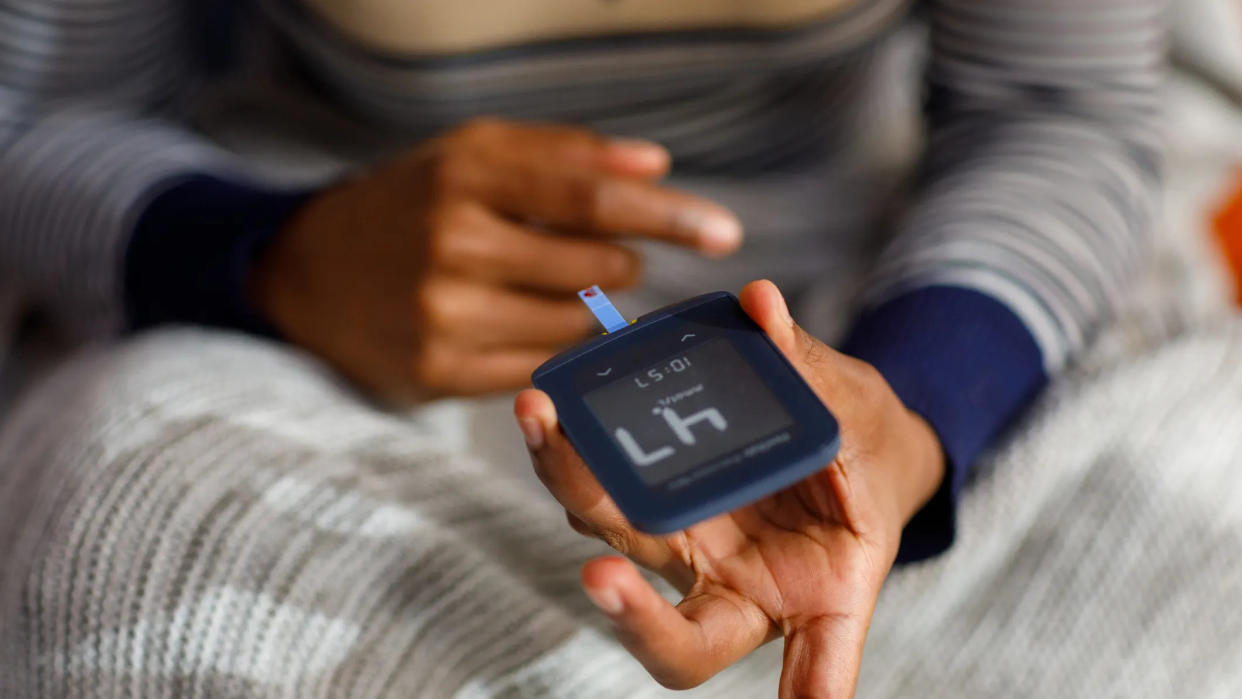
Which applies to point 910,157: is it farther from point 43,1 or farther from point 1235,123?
point 43,1

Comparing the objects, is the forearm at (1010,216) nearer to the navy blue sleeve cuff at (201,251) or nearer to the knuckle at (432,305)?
the knuckle at (432,305)

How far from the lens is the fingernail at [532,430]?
25cm

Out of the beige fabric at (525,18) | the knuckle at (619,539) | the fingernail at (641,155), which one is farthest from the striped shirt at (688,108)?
the knuckle at (619,539)

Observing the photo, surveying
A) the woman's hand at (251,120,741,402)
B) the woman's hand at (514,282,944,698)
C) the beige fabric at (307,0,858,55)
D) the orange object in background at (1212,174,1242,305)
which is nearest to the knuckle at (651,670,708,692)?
the woman's hand at (514,282,944,698)

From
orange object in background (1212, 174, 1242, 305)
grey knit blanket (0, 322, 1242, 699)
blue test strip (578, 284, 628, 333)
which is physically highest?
blue test strip (578, 284, 628, 333)

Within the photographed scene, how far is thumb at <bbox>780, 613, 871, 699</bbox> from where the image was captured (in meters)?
0.26

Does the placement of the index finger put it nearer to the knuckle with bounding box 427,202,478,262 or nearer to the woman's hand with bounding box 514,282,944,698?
the knuckle with bounding box 427,202,478,262

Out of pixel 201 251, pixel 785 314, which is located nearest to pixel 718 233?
pixel 785 314

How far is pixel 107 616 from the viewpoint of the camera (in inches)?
12.6

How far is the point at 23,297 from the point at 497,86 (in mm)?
294

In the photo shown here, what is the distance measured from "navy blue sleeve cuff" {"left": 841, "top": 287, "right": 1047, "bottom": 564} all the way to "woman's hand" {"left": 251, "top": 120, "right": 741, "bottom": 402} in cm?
10

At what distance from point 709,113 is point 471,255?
7.4 inches

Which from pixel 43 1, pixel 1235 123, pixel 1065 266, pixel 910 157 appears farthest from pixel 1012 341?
pixel 43 1

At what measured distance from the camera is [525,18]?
1.68 feet
